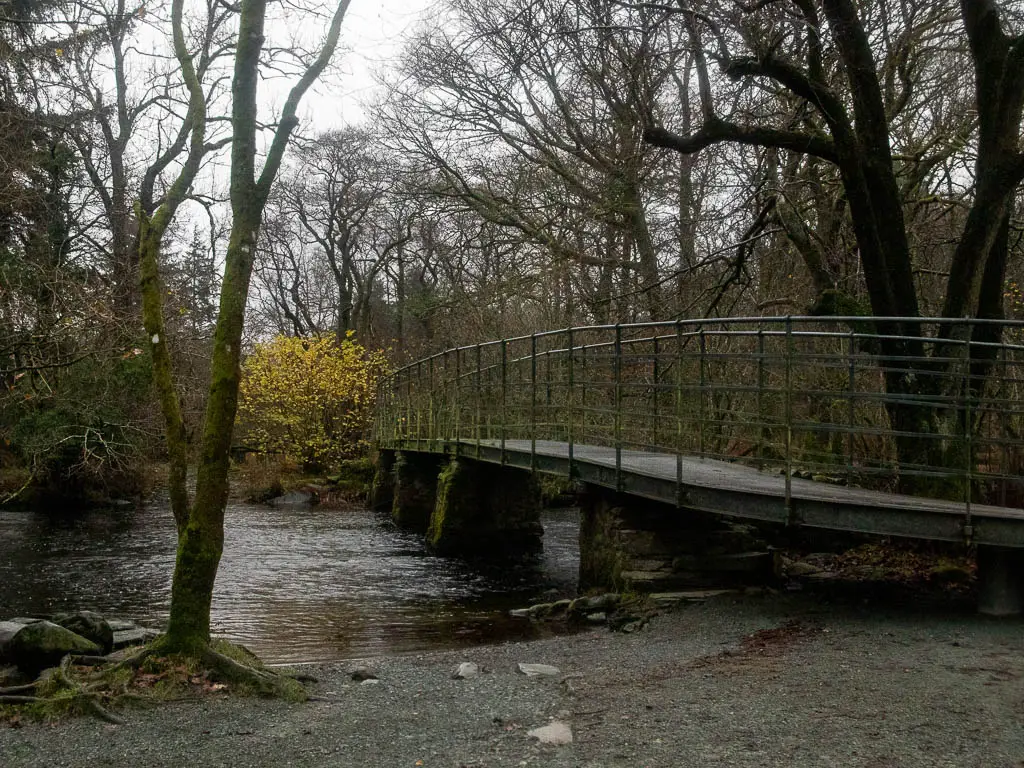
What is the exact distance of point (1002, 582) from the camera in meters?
6.98

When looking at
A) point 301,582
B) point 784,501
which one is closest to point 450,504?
point 301,582

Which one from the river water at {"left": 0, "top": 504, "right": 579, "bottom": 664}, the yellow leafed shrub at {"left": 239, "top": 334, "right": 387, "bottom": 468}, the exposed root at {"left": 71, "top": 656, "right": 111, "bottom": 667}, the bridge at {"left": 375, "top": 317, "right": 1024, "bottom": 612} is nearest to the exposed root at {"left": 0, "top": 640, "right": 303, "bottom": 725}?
the exposed root at {"left": 71, "top": 656, "right": 111, "bottom": 667}

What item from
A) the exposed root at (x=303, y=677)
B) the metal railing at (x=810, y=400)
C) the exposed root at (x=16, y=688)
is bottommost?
the exposed root at (x=303, y=677)

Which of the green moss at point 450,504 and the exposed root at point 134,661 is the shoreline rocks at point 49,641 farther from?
the green moss at point 450,504

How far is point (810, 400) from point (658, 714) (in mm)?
6368

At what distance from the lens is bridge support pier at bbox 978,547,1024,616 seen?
6.90 m

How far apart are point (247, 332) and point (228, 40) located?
27.7 metres

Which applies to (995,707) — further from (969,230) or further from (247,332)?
(247,332)

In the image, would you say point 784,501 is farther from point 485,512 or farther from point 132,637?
point 485,512

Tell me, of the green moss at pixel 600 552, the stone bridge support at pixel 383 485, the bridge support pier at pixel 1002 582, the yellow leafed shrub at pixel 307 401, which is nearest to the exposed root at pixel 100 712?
the green moss at pixel 600 552

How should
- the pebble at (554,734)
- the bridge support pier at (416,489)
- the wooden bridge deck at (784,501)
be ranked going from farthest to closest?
the bridge support pier at (416,489), the wooden bridge deck at (784,501), the pebble at (554,734)

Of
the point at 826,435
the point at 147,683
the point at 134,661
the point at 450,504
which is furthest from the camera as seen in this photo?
the point at 450,504

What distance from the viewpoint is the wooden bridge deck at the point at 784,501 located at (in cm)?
662

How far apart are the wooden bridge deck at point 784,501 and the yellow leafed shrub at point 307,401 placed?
1669 centimetres
